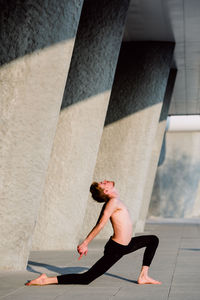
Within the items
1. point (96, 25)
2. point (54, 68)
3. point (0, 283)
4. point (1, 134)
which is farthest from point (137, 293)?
point (96, 25)

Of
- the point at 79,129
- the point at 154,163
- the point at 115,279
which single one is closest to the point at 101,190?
the point at 115,279

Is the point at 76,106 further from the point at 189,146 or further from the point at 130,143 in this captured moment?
the point at 189,146

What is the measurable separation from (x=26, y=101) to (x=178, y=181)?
34277 mm

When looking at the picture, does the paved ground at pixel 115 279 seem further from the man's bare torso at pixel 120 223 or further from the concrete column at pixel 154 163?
the concrete column at pixel 154 163

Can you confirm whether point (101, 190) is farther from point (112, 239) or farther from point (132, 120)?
point (132, 120)

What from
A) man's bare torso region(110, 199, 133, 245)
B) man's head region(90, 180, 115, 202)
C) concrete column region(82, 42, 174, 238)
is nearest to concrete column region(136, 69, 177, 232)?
concrete column region(82, 42, 174, 238)

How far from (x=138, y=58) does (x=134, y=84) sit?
3.14 feet

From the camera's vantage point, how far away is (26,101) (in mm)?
7531

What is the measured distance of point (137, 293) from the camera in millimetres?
6000

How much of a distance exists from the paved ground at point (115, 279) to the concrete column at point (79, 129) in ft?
2.56

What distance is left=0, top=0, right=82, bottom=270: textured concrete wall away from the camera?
738 cm

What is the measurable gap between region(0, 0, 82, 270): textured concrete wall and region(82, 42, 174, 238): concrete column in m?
7.59

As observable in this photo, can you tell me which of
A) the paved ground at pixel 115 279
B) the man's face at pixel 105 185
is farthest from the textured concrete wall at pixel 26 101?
the man's face at pixel 105 185

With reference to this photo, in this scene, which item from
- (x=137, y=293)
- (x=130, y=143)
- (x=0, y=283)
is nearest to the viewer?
(x=137, y=293)
